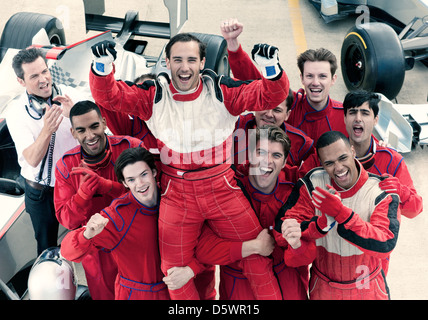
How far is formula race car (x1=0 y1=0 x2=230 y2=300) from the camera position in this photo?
3396 mm

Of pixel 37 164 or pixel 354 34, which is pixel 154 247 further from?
pixel 354 34

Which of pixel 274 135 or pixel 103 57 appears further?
pixel 274 135

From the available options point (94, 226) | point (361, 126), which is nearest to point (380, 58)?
point (361, 126)

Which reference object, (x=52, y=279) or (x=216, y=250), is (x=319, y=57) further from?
(x=52, y=279)

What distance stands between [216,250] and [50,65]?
2.20 m

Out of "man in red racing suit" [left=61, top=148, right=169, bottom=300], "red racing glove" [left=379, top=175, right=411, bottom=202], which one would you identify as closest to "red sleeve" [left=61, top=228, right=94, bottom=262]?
"man in red racing suit" [left=61, top=148, right=169, bottom=300]

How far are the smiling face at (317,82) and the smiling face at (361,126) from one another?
323 millimetres

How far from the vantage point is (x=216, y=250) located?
2.76 meters

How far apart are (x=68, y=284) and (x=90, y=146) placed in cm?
75

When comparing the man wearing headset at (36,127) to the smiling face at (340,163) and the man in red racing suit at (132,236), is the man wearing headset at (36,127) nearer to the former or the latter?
the man in red racing suit at (132,236)

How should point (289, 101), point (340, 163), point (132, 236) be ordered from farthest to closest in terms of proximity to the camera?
point (289, 101), point (132, 236), point (340, 163)

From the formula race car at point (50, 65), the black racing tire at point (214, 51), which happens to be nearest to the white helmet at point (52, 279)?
the formula race car at point (50, 65)

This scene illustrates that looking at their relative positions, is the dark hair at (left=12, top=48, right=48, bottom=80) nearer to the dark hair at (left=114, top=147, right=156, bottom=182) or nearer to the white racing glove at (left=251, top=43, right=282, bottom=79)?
the dark hair at (left=114, top=147, right=156, bottom=182)

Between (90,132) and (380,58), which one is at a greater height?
(90,132)
